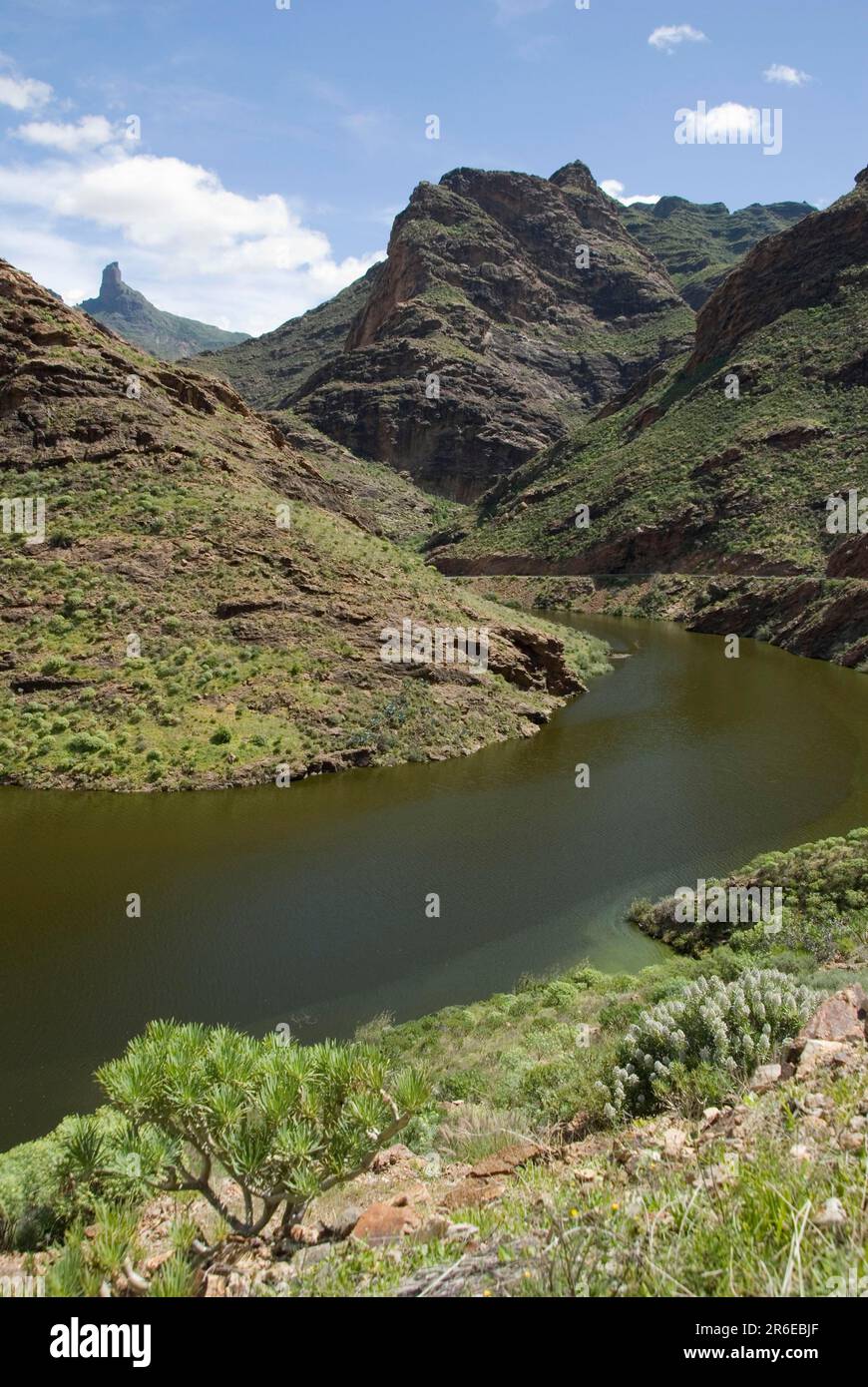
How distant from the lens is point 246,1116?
18.0 feet

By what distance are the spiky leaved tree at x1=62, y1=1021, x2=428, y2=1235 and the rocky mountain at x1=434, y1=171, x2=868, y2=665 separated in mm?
53532

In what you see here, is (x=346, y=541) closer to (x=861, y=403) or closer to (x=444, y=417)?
(x=861, y=403)

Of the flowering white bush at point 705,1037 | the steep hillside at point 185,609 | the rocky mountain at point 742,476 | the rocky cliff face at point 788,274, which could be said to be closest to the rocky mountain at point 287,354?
the rocky mountain at point 742,476

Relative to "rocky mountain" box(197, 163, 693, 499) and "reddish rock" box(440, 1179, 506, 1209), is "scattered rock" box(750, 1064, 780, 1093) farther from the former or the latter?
"rocky mountain" box(197, 163, 693, 499)

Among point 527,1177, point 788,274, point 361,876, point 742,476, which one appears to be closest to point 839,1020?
point 527,1177

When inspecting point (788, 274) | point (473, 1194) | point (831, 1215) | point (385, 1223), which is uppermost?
point (788, 274)

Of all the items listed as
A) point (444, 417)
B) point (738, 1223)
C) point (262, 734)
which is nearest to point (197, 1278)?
point (738, 1223)

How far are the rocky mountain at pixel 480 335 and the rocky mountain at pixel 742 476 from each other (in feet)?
84.1

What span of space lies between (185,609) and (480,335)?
125101 mm

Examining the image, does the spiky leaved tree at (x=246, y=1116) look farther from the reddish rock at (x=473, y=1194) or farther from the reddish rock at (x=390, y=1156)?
the reddish rock at (x=390, y=1156)

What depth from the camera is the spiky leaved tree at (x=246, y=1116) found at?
519 centimetres

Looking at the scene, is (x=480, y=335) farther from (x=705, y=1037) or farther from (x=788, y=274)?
(x=705, y=1037)

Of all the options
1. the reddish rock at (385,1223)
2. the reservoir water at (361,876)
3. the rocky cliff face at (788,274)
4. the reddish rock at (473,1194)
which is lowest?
the reservoir water at (361,876)

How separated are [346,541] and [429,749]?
1624 cm
